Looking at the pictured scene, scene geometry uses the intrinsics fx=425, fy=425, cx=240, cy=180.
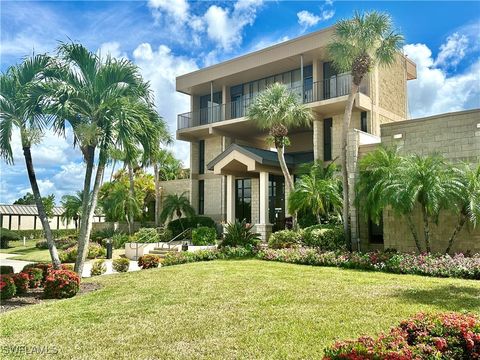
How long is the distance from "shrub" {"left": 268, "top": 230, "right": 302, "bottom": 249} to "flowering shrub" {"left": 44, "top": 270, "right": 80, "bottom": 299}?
29.0 feet

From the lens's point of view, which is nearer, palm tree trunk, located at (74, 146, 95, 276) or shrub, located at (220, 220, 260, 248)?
palm tree trunk, located at (74, 146, 95, 276)

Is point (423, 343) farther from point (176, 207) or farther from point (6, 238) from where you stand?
point (6, 238)

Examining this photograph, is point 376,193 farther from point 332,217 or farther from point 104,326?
point 104,326

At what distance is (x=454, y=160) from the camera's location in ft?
48.6

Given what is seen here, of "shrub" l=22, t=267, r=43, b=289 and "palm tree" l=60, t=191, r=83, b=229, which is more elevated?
"palm tree" l=60, t=191, r=83, b=229

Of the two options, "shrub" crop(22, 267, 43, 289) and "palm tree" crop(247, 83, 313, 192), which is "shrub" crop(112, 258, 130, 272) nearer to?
"shrub" crop(22, 267, 43, 289)

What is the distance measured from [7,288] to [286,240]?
10.5m

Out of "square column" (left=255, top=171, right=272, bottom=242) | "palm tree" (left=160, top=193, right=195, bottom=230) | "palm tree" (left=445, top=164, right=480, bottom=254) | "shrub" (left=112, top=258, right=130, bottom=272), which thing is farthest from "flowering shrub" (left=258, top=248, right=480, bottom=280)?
"palm tree" (left=160, top=193, right=195, bottom=230)

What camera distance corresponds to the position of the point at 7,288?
11.0 metres

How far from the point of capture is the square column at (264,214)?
70.8 ft

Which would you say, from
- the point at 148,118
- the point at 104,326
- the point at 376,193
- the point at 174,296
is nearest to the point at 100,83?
the point at 148,118

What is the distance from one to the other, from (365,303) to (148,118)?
8.68 meters

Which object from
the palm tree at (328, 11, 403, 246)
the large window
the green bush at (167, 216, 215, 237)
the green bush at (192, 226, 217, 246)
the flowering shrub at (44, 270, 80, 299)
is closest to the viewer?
the flowering shrub at (44, 270, 80, 299)

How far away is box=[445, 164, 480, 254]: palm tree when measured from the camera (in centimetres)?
1277
